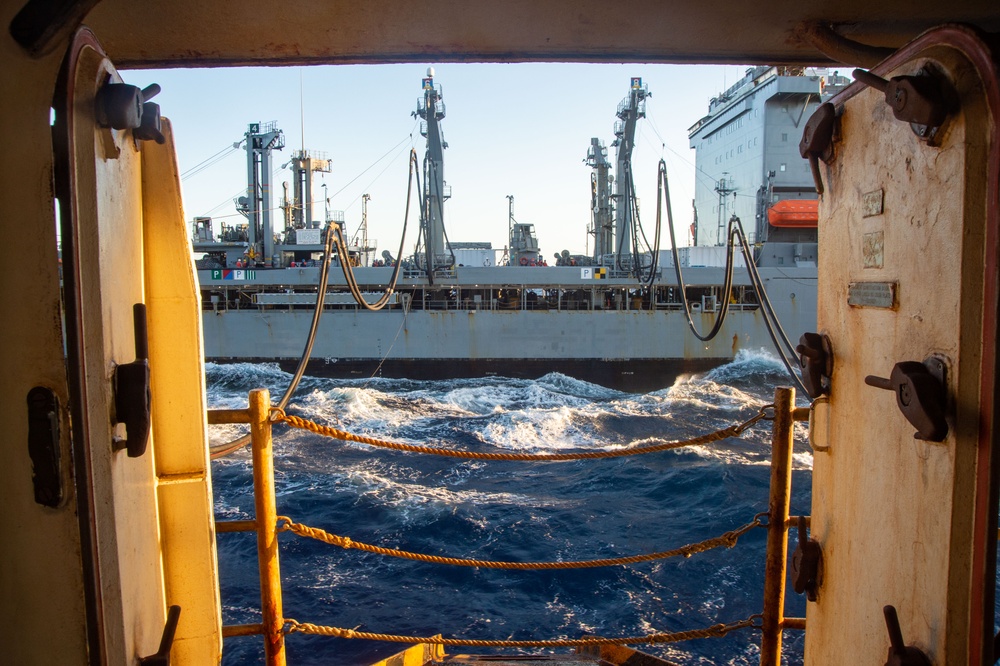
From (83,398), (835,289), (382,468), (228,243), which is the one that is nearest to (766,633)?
(835,289)

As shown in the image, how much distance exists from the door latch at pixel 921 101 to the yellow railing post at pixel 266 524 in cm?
175

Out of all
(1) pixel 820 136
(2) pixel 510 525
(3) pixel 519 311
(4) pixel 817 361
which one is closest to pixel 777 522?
(4) pixel 817 361

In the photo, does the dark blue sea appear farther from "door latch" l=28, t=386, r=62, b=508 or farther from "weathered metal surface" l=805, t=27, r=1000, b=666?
"door latch" l=28, t=386, r=62, b=508

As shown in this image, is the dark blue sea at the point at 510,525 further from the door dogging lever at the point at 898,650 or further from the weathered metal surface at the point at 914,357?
the door dogging lever at the point at 898,650

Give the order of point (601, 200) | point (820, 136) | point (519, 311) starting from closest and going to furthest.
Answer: point (820, 136) < point (519, 311) < point (601, 200)

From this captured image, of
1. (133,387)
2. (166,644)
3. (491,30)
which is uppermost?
(491,30)

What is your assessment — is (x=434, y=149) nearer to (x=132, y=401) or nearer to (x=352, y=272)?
(x=352, y=272)

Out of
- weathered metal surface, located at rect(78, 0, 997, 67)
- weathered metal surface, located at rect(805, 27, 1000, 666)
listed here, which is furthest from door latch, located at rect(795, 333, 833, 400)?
weathered metal surface, located at rect(78, 0, 997, 67)

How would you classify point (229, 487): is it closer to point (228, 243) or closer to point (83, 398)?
point (83, 398)

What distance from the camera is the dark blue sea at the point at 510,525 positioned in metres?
5.30

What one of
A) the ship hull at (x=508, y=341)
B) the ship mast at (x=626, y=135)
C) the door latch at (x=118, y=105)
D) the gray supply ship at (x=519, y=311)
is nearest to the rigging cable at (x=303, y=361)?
the door latch at (x=118, y=105)

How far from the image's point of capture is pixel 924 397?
1088mm

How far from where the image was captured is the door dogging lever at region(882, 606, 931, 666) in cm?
117

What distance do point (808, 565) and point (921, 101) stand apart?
1236 mm
